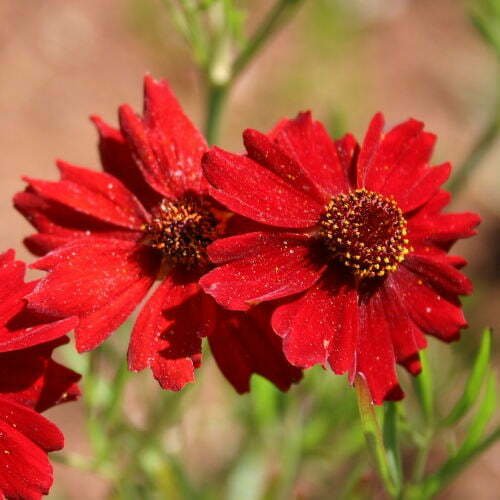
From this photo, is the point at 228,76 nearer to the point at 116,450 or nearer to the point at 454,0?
the point at 116,450

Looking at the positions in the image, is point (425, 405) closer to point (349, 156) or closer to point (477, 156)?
point (349, 156)

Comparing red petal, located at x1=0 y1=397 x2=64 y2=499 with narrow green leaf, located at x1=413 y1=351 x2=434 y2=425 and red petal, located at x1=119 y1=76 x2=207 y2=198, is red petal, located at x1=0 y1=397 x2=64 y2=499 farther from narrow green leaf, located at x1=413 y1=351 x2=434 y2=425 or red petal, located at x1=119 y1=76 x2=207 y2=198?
narrow green leaf, located at x1=413 y1=351 x2=434 y2=425

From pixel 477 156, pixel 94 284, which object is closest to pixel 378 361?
pixel 94 284

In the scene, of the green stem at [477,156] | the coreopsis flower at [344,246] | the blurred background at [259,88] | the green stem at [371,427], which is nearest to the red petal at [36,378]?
the coreopsis flower at [344,246]

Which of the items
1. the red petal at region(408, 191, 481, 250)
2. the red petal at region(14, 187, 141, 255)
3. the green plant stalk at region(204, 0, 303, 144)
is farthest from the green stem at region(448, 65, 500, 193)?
the red petal at region(14, 187, 141, 255)

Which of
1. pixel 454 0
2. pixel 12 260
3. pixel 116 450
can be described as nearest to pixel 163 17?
pixel 454 0

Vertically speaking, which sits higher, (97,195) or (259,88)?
(97,195)
